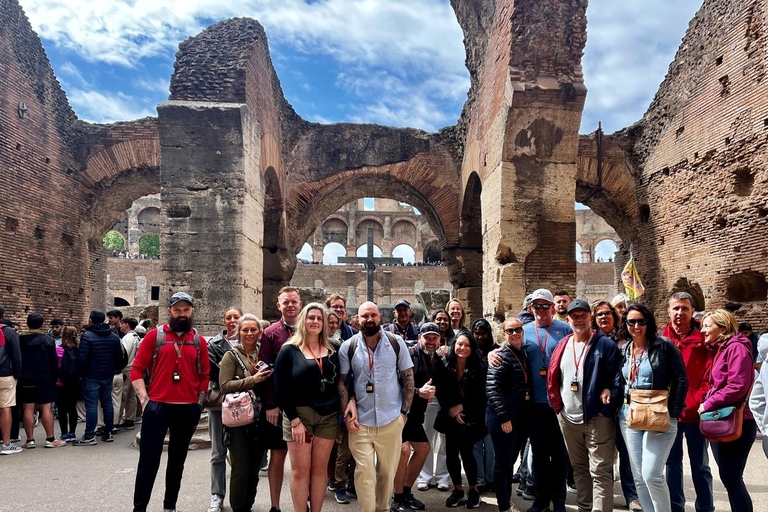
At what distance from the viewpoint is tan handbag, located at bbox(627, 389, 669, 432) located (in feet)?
9.78

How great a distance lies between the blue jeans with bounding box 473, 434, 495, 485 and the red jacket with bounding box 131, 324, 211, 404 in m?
2.12

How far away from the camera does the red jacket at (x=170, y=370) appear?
3.36 meters

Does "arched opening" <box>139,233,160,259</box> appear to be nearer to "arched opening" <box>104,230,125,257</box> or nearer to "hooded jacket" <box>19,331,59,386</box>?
"arched opening" <box>104,230,125,257</box>

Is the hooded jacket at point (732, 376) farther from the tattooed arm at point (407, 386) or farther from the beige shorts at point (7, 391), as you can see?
the beige shorts at point (7, 391)

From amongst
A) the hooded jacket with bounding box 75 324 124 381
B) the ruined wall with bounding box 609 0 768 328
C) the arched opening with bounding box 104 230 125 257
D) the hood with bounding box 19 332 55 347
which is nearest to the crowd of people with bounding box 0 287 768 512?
the hooded jacket with bounding box 75 324 124 381

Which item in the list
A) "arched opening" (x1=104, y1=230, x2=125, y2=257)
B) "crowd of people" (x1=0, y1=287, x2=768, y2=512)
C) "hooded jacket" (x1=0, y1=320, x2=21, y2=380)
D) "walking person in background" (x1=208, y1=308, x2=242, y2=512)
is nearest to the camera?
"crowd of people" (x1=0, y1=287, x2=768, y2=512)

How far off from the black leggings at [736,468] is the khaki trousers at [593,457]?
60 cm

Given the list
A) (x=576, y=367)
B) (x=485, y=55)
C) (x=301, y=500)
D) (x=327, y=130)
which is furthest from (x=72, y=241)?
(x=576, y=367)

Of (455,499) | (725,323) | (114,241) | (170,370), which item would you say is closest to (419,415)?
(455,499)

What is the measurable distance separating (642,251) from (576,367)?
953 centimetres

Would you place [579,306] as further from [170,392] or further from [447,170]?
[447,170]

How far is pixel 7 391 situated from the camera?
529cm

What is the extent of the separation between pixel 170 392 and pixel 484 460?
242 centimetres

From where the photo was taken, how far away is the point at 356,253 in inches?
1559
